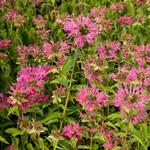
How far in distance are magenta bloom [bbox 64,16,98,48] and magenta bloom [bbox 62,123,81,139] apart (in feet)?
1.75

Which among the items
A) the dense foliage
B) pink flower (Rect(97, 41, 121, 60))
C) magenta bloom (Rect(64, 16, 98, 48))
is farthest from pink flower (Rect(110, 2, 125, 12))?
magenta bloom (Rect(64, 16, 98, 48))

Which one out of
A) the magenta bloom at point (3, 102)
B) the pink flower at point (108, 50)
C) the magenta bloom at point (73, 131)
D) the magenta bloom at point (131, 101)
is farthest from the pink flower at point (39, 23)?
the magenta bloom at point (131, 101)

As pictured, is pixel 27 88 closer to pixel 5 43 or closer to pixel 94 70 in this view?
pixel 94 70

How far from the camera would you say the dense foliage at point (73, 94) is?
9.67 ft

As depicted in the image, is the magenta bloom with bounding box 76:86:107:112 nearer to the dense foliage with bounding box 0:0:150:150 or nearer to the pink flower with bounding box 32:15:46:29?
the dense foliage with bounding box 0:0:150:150

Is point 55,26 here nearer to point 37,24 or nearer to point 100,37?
point 37,24

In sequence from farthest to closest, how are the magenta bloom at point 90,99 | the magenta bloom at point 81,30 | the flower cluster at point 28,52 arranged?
the flower cluster at point 28,52, the magenta bloom at point 81,30, the magenta bloom at point 90,99

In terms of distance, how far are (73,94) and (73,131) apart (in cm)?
50

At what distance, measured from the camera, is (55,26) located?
4.75 metres

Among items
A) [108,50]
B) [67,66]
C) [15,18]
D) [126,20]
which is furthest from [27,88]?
[126,20]

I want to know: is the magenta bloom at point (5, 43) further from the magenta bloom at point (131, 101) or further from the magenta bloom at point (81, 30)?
the magenta bloom at point (131, 101)

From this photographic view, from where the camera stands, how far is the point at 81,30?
3049mm

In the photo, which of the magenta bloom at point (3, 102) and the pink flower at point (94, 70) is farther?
the magenta bloom at point (3, 102)

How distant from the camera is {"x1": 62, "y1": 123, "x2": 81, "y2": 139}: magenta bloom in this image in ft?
10.2
